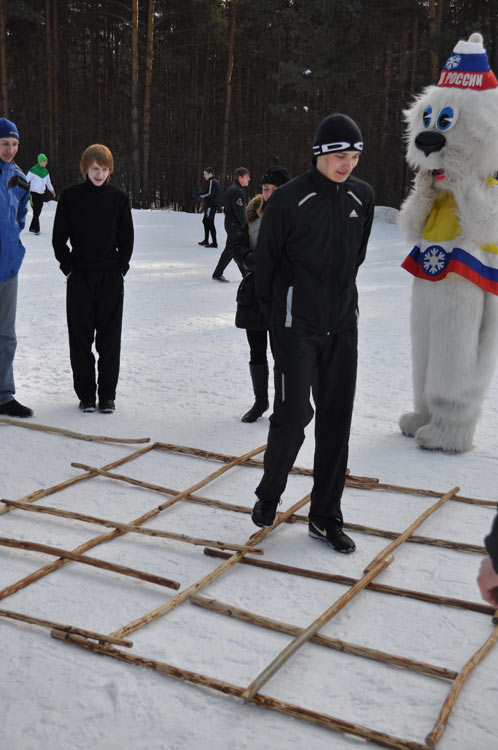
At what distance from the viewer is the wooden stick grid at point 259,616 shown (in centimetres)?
231

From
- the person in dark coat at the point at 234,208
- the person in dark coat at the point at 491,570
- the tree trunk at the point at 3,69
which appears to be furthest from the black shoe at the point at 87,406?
the tree trunk at the point at 3,69

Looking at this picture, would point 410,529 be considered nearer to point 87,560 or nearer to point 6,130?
point 87,560

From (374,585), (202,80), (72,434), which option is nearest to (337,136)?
(374,585)

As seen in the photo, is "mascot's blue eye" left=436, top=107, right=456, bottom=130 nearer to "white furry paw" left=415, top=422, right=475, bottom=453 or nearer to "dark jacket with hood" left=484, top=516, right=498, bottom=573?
"white furry paw" left=415, top=422, right=475, bottom=453

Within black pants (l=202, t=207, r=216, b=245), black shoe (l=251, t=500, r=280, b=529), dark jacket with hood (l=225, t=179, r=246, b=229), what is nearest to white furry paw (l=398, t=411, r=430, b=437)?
black shoe (l=251, t=500, r=280, b=529)

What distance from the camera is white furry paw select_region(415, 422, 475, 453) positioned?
15.1ft

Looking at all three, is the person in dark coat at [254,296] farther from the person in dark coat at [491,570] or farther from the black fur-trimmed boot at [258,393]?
the person in dark coat at [491,570]

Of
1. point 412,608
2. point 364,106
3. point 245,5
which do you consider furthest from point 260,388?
point 245,5

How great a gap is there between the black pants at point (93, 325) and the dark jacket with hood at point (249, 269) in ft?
2.63

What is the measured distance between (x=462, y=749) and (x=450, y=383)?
256cm

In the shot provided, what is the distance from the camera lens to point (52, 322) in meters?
7.76

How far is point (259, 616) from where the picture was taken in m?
2.81

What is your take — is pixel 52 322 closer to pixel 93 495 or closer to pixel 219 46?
pixel 93 495

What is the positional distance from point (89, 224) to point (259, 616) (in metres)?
3.01
